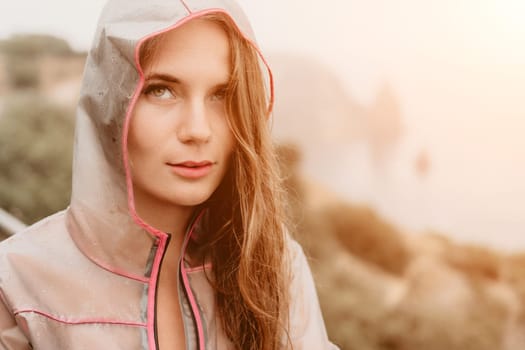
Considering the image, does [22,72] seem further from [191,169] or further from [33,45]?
[191,169]

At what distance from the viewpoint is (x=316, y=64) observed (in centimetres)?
200

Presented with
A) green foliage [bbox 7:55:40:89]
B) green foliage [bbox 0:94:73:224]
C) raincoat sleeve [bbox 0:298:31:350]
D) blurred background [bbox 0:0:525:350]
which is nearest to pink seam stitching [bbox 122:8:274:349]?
raincoat sleeve [bbox 0:298:31:350]

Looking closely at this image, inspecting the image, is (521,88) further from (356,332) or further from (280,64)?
(356,332)

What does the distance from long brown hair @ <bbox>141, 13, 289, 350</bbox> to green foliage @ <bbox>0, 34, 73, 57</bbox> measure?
4.09 feet

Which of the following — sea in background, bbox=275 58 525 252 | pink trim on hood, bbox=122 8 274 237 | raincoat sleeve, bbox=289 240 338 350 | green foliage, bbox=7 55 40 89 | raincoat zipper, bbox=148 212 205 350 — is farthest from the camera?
green foliage, bbox=7 55 40 89

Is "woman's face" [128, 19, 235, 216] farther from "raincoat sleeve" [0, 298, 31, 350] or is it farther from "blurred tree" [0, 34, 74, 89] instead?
"blurred tree" [0, 34, 74, 89]

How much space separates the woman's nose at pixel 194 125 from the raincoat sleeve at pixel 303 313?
369 mm

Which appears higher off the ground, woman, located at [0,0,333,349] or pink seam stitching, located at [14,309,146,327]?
woman, located at [0,0,333,349]

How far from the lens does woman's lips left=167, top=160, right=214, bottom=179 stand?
0.89 m

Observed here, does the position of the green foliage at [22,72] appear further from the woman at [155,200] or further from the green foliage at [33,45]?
the woman at [155,200]

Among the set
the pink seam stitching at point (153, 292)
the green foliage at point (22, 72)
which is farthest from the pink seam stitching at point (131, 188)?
the green foliage at point (22, 72)

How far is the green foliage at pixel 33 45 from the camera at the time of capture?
2008 millimetres

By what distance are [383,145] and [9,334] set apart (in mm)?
1488

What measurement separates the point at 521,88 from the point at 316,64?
0.69 metres
